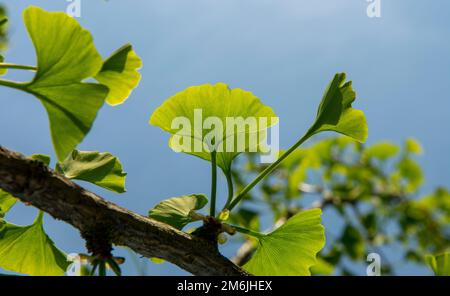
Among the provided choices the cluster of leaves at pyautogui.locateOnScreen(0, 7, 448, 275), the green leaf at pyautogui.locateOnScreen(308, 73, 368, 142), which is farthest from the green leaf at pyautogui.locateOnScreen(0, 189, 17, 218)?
the green leaf at pyautogui.locateOnScreen(308, 73, 368, 142)

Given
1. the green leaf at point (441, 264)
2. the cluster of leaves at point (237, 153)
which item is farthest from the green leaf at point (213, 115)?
the green leaf at point (441, 264)

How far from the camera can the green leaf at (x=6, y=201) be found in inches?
21.7

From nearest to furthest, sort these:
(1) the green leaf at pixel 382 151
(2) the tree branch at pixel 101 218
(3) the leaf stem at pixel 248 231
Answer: (2) the tree branch at pixel 101 218 < (3) the leaf stem at pixel 248 231 < (1) the green leaf at pixel 382 151

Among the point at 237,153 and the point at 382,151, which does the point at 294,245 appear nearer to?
the point at 237,153

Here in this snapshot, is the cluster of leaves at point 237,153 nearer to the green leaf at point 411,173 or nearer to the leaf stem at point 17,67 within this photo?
the leaf stem at point 17,67

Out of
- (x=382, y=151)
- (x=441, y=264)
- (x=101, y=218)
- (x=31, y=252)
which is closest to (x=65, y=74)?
(x=101, y=218)

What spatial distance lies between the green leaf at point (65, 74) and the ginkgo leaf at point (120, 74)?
0.02 meters

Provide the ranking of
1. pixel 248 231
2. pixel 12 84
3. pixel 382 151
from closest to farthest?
1. pixel 12 84
2. pixel 248 231
3. pixel 382 151

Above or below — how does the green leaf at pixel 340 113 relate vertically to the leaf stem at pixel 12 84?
above

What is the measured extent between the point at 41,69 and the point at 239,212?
1.68 meters

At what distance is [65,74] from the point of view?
45cm

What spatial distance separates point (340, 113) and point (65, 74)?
1.02 feet

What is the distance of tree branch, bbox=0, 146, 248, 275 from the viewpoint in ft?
1.33
